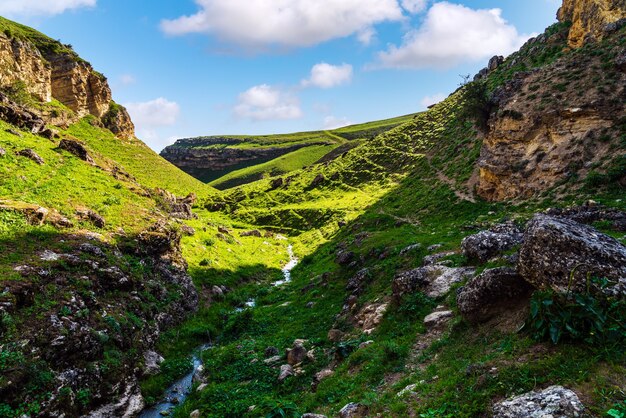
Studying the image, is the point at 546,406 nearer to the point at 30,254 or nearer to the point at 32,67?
the point at 30,254

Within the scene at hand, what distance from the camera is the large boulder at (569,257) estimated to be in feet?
27.1

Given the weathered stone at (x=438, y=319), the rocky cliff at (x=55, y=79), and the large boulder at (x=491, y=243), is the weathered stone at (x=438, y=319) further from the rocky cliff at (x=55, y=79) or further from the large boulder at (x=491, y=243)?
the rocky cliff at (x=55, y=79)

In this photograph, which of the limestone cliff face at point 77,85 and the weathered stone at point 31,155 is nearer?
the weathered stone at point 31,155

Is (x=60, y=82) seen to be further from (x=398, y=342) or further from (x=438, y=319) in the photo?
(x=438, y=319)

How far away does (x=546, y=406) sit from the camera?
6.57 meters

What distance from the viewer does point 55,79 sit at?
354 feet

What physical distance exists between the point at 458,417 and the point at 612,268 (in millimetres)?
5315

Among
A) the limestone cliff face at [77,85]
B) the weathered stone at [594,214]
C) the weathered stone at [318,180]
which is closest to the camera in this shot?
the weathered stone at [594,214]

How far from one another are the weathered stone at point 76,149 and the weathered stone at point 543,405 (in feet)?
165

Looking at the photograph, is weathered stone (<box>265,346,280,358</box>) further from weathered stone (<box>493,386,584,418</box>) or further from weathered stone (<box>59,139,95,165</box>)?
weathered stone (<box>59,139,95,165</box>)

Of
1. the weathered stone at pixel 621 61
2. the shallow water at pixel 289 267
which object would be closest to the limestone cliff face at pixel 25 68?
the shallow water at pixel 289 267

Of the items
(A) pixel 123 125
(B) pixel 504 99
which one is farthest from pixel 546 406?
(A) pixel 123 125

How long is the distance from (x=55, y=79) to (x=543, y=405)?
467 ft

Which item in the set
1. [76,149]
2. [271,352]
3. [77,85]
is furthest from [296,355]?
[77,85]
